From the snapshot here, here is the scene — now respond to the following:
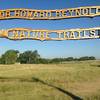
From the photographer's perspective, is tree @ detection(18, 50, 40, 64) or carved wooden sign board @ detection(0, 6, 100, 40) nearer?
carved wooden sign board @ detection(0, 6, 100, 40)

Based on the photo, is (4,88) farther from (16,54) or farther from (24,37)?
(16,54)

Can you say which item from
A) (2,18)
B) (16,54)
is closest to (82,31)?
(2,18)

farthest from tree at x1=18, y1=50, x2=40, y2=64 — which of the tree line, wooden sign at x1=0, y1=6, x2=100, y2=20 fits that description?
wooden sign at x1=0, y1=6, x2=100, y2=20

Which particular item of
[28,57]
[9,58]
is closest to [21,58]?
[28,57]

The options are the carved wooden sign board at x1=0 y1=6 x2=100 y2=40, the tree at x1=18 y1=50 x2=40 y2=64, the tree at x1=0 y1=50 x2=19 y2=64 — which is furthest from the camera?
the tree at x1=18 y1=50 x2=40 y2=64

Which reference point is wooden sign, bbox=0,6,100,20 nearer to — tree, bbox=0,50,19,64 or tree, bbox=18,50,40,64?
tree, bbox=0,50,19,64

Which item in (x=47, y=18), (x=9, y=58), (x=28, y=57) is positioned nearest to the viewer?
(x=47, y=18)

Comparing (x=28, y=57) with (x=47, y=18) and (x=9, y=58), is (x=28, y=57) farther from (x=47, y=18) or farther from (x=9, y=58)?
(x=47, y=18)

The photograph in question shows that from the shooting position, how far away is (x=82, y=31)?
1132cm

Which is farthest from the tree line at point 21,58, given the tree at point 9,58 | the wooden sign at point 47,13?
the wooden sign at point 47,13

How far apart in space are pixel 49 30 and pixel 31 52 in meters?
139

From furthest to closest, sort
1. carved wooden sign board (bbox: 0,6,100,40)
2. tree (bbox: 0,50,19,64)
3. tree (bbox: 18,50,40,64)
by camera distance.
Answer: tree (bbox: 18,50,40,64) < tree (bbox: 0,50,19,64) < carved wooden sign board (bbox: 0,6,100,40)

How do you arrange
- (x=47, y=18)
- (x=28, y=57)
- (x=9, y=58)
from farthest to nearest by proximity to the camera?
(x=28, y=57) → (x=9, y=58) → (x=47, y=18)

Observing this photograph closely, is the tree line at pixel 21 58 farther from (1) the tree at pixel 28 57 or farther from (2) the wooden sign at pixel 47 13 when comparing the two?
(2) the wooden sign at pixel 47 13
